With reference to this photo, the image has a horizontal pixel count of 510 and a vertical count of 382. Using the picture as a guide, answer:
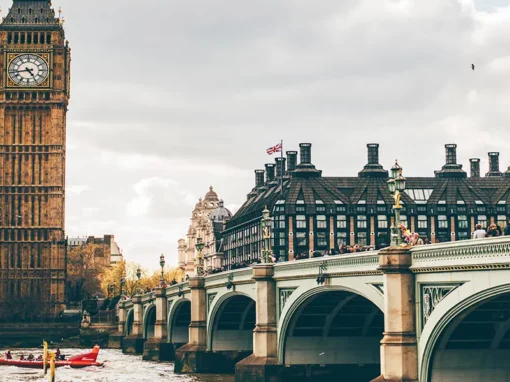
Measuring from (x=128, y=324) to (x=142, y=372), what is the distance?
60.5 m

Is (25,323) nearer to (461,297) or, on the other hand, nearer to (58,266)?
(58,266)

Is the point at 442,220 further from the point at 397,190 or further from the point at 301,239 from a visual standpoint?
the point at 397,190

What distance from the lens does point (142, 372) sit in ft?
289

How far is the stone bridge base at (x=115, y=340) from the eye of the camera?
14975 cm

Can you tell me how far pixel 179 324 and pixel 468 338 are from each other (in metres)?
61.4

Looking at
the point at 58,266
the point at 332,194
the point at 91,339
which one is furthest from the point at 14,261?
the point at 332,194

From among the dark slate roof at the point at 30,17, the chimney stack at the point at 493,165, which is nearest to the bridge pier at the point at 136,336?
the dark slate roof at the point at 30,17

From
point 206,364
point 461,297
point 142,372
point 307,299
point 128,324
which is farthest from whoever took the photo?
point 128,324

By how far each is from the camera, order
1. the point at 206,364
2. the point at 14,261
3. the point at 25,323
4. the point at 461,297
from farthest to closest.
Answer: the point at 14,261 → the point at 25,323 → the point at 206,364 → the point at 461,297

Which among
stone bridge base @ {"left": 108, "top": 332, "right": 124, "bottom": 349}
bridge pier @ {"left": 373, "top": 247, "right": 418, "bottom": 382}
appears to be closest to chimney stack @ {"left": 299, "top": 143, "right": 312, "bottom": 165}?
stone bridge base @ {"left": 108, "top": 332, "right": 124, "bottom": 349}

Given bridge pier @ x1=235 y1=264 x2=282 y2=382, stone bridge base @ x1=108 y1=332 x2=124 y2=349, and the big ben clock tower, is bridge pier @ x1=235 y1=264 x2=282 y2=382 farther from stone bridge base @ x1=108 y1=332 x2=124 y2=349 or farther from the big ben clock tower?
the big ben clock tower

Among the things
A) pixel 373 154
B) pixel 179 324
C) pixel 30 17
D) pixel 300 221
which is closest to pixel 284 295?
pixel 179 324

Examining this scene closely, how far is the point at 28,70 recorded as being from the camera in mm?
183625

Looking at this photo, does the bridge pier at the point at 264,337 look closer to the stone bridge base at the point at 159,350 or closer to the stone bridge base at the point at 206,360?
the stone bridge base at the point at 206,360
